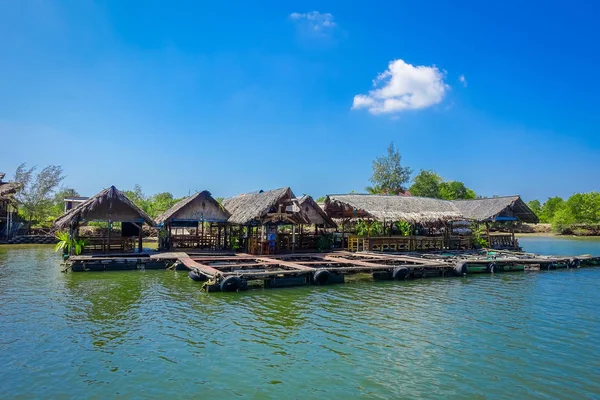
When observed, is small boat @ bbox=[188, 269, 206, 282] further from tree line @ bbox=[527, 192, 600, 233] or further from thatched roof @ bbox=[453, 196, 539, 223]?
tree line @ bbox=[527, 192, 600, 233]

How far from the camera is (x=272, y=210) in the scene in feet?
81.9

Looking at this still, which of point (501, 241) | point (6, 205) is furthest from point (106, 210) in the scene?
point (501, 241)

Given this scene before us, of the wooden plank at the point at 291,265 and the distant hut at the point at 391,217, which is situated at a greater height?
the distant hut at the point at 391,217

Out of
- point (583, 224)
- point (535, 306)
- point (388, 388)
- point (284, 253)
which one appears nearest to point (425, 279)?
point (535, 306)

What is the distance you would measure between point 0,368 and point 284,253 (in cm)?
1785

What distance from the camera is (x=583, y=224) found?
6444 centimetres

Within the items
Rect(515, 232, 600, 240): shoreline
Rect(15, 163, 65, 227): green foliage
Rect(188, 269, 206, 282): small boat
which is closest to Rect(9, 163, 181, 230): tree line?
Rect(15, 163, 65, 227): green foliage

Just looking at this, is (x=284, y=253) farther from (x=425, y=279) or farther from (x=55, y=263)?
(x=55, y=263)

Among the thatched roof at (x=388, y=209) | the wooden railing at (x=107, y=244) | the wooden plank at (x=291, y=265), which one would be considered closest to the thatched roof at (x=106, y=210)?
the wooden railing at (x=107, y=244)

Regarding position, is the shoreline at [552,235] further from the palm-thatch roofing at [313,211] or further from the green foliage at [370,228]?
the palm-thatch roofing at [313,211]

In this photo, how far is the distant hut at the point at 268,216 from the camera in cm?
2389

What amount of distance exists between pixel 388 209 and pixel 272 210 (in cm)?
822

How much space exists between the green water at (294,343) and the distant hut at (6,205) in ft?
86.1

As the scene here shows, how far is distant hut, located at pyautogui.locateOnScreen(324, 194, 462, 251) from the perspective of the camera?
27.6 meters
